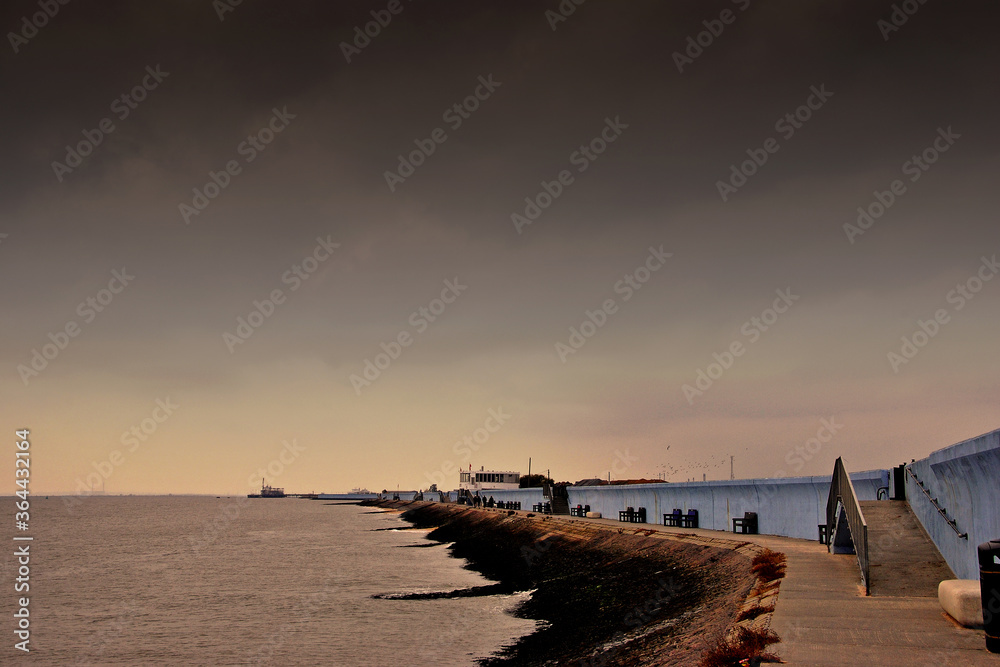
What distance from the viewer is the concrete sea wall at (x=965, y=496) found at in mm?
11023

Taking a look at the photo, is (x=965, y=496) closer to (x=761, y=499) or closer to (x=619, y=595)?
(x=619, y=595)

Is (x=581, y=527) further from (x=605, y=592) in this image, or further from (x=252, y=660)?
(x=252, y=660)

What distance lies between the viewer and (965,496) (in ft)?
41.9

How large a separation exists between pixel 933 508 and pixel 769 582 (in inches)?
159

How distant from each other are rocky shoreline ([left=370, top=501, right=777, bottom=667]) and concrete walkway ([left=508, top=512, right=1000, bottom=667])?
0.64 metres

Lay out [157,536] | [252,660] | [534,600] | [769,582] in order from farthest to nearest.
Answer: [157,536] → [534,600] → [252,660] → [769,582]

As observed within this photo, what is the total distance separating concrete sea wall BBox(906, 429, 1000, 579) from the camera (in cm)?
1102

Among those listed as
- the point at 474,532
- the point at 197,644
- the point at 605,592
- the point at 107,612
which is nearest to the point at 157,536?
the point at 474,532

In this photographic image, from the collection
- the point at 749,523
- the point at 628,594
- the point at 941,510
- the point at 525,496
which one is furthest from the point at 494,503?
the point at 941,510

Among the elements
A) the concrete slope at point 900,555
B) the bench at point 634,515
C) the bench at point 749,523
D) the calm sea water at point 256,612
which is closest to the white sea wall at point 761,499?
the bench at point 749,523

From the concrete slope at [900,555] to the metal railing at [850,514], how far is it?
1.18ft

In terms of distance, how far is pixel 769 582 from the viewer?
50.2 ft

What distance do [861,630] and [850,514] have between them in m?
7.16

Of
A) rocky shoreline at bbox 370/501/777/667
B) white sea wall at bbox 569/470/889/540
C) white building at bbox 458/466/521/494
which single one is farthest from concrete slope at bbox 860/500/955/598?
white building at bbox 458/466/521/494
